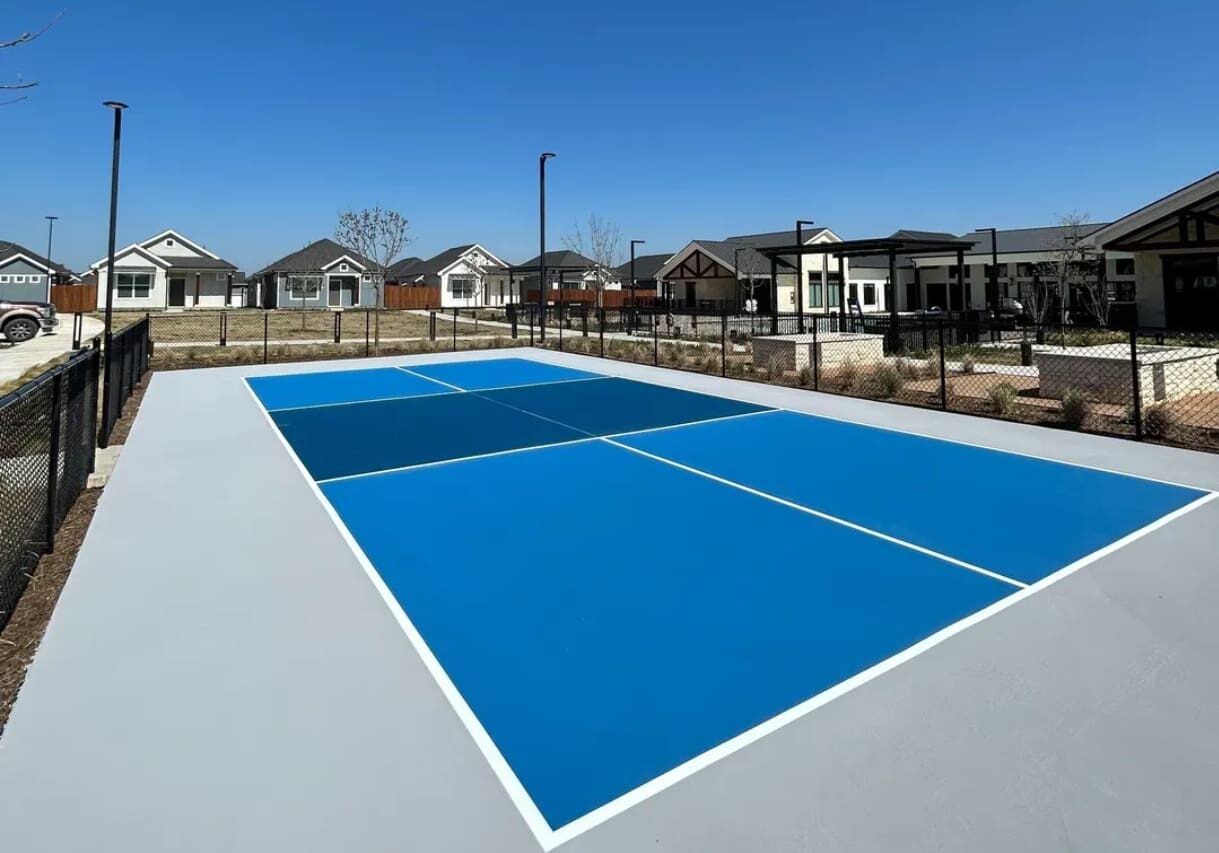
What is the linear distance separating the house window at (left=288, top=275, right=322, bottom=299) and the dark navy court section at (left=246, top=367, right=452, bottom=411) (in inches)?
1534

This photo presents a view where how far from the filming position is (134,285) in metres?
47.6

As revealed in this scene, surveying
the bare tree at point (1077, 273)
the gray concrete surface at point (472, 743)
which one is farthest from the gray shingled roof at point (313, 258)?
the gray concrete surface at point (472, 743)

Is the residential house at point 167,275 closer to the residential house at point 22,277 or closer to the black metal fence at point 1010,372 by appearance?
the residential house at point 22,277

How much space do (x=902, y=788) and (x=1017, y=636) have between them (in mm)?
1701

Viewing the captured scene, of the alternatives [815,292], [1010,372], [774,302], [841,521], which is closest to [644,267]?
[815,292]

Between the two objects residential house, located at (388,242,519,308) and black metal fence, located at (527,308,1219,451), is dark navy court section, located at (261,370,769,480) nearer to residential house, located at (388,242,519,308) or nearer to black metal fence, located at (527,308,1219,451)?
black metal fence, located at (527,308,1219,451)

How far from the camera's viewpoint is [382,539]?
19.0ft

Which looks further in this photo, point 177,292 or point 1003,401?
point 177,292

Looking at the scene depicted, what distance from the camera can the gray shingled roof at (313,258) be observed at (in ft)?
175

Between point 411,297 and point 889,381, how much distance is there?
5269 cm

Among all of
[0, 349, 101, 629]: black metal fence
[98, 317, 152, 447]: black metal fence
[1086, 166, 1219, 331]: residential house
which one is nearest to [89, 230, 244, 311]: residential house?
[98, 317, 152, 447]: black metal fence

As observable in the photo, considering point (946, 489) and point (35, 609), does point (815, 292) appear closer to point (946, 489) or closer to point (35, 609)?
point (946, 489)

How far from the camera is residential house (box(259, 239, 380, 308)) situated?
5338 centimetres

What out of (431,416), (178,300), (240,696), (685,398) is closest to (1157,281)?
(685,398)
